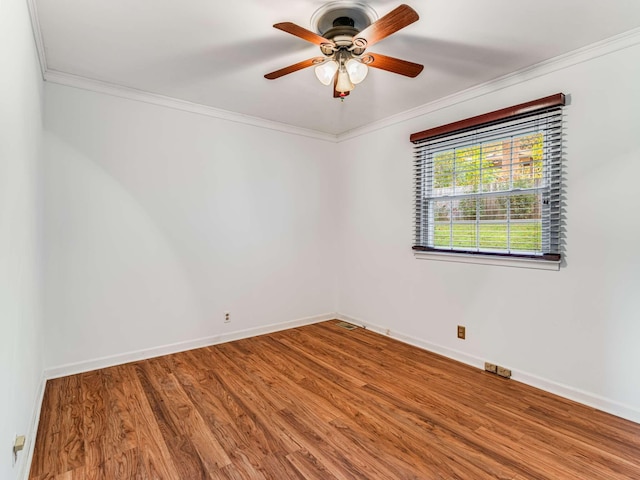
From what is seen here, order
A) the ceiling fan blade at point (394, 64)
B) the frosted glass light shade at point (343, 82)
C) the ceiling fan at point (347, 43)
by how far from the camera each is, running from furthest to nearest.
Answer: the frosted glass light shade at point (343, 82) → the ceiling fan blade at point (394, 64) → the ceiling fan at point (347, 43)

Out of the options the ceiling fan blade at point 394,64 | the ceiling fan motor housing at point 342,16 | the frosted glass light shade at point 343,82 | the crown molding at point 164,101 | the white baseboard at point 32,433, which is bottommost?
the white baseboard at point 32,433

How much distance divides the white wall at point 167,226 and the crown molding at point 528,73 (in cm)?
132

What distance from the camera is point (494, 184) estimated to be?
287cm

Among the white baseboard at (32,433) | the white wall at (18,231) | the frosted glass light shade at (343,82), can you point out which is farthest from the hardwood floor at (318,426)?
the frosted glass light shade at (343,82)

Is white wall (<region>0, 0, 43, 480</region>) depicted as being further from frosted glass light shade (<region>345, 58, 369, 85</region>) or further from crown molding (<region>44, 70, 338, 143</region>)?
frosted glass light shade (<region>345, 58, 369, 85</region>)

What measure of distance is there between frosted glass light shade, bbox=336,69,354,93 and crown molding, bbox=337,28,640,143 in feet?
4.60

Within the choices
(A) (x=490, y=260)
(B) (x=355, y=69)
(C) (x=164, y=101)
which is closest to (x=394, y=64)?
(B) (x=355, y=69)

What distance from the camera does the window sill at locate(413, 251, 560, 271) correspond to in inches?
100

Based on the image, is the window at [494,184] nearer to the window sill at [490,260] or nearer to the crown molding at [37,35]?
the window sill at [490,260]

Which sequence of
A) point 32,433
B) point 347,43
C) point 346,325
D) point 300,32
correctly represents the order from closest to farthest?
point 300,32 → point 32,433 → point 347,43 → point 346,325

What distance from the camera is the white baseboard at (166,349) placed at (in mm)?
2768

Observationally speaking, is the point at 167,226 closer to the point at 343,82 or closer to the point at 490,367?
the point at 343,82

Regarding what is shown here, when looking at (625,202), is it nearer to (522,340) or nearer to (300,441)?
(522,340)

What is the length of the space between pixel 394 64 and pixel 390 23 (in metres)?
0.42
